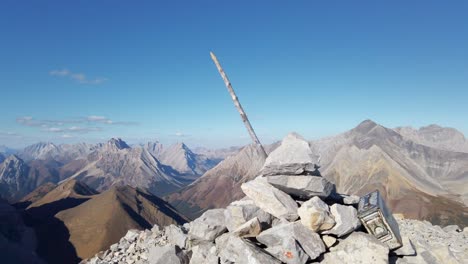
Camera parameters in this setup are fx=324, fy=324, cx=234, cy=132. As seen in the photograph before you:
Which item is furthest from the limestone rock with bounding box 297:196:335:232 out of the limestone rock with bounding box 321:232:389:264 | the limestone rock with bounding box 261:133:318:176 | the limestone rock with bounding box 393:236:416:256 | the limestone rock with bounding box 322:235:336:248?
the limestone rock with bounding box 393:236:416:256

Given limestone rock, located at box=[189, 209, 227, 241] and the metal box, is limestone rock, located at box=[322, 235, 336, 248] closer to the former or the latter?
the metal box

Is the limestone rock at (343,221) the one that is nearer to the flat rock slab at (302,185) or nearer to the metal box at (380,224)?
the metal box at (380,224)

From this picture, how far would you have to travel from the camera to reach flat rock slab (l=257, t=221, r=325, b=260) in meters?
15.0

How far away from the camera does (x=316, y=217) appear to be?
15.5m

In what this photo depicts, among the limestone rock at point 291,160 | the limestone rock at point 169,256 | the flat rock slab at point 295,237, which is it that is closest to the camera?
the flat rock slab at point 295,237

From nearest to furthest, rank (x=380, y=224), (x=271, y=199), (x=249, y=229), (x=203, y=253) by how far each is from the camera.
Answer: (x=249, y=229), (x=380, y=224), (x=271, y=199), (x=203, y=253)

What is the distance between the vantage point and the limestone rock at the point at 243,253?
14358 millimetres

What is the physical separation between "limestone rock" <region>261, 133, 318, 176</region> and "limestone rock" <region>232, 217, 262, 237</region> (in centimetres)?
317

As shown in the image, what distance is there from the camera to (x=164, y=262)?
17938mm

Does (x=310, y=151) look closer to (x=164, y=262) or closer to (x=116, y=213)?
(x=164, y=262)

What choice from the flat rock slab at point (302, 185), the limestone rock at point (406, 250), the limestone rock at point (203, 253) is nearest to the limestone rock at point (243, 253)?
the limestone rock at point (203, 253)

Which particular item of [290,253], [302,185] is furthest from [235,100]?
[290,253]

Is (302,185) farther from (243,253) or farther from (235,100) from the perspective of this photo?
(235,100)

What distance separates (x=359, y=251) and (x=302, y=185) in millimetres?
4097
